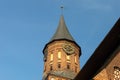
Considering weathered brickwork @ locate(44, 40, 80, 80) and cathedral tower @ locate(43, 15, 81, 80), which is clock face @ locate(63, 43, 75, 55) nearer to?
cathedral tower @ locate(43, 15, 81, 80)

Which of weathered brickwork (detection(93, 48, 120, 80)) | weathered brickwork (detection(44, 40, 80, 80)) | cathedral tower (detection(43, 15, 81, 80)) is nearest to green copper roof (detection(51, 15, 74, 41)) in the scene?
cathedral tower (detection(43, 15, 81, 80))

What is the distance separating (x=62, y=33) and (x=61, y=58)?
5.58 metres

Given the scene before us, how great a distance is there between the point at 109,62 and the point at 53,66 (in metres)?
29.0

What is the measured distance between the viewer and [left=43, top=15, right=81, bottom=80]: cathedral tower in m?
49.0

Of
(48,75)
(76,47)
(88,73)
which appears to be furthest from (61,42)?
(88,73)

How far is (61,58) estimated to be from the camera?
50719 millimetres

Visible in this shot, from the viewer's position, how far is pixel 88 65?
71.5ft

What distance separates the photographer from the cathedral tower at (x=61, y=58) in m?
49.0

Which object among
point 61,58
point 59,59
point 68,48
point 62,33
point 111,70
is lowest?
point 111,70

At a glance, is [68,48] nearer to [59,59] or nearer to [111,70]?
[59,59]

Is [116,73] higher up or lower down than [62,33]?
lower down

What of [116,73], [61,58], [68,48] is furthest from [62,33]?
[116,73]

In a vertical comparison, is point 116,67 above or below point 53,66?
below

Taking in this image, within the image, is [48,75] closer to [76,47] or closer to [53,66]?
[53,66]
